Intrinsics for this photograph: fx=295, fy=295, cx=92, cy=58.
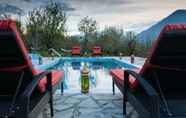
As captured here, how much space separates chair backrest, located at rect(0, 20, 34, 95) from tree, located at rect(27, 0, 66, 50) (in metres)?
15.0

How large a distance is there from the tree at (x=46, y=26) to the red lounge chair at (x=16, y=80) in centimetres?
1494

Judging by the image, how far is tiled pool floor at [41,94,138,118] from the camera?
392 cm

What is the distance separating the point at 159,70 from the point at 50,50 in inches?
580

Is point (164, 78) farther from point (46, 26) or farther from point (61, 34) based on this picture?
point (61, 34)

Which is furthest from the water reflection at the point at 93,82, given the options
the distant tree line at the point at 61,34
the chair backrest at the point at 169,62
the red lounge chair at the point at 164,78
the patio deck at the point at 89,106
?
the distant tree line at the point at 61,34

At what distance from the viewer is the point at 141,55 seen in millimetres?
15227

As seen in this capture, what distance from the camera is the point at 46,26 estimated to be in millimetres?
18375

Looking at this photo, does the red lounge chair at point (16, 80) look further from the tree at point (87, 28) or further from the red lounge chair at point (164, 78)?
the tree at point (87, 28)

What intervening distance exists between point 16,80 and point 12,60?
11.0 inches

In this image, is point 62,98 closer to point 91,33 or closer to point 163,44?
point 163,44

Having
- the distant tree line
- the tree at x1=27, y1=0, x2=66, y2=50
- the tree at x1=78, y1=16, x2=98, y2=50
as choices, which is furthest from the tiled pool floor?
the tree at x1=78, y1=16, x2=98, y2=50

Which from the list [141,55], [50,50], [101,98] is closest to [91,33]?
[50,50]

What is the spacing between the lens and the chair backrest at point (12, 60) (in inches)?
101

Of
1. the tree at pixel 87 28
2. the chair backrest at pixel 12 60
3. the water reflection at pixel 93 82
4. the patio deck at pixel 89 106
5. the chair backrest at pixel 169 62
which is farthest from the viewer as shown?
the tree at pixel 87 28
